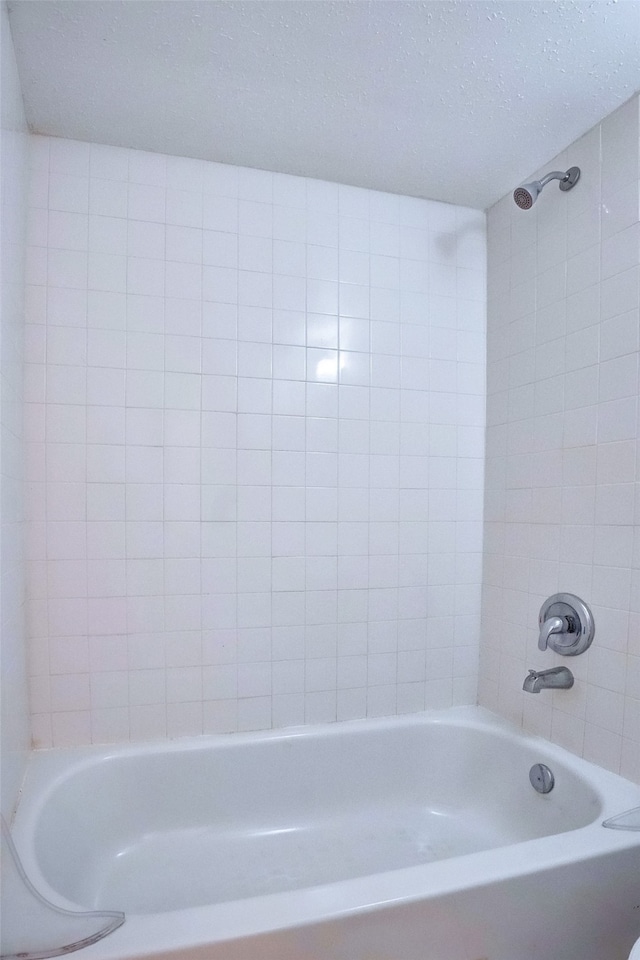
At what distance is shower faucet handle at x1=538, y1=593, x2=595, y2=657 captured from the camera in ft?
5.12

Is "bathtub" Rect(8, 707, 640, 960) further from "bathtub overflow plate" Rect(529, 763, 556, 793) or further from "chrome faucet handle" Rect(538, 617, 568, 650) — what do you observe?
"chrome faucet handle" Rect(538, 617, 568, 650)

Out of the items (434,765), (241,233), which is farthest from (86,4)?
(434,765)

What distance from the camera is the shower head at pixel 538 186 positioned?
5.19ft

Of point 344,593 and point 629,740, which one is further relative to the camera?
point 344,593

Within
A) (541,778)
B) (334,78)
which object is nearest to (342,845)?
(541,778)

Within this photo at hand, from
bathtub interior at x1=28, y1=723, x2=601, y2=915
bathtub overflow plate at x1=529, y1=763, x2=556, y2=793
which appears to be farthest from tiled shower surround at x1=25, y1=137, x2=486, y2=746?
bathtub overflow plate at x1=529, y1=763, x2=556, y2=793

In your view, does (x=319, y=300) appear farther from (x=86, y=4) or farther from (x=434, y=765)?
(x=434, y=765)

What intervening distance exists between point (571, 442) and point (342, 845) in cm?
144

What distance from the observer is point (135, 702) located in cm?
172

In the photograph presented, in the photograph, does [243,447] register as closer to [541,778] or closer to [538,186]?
[538,186]

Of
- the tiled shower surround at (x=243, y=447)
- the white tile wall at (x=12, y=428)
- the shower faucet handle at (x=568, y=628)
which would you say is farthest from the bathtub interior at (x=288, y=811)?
the shower faucet handle at (x=568, y=628)

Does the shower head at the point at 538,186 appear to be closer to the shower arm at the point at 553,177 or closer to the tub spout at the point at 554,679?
the shower arm at the point at 553,177

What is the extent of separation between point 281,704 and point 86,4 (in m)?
1.96

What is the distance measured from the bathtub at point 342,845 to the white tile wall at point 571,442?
0.18 m
